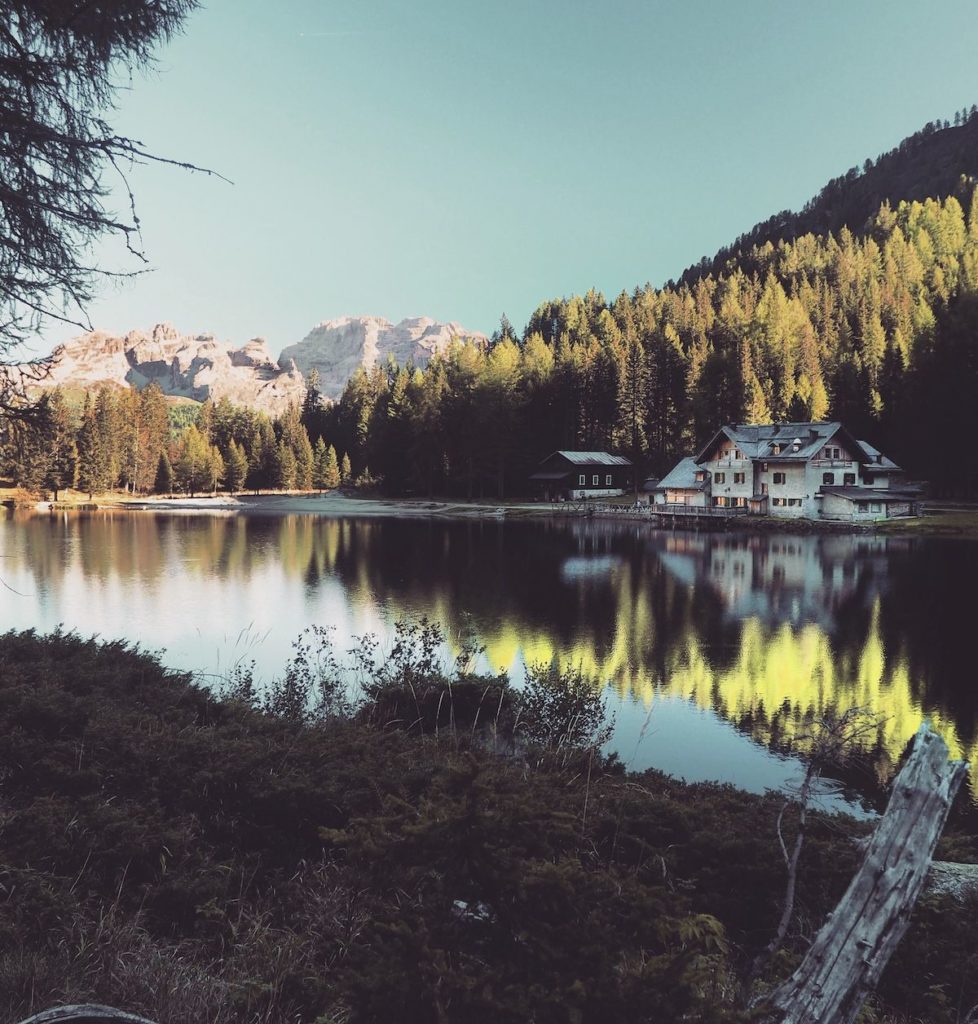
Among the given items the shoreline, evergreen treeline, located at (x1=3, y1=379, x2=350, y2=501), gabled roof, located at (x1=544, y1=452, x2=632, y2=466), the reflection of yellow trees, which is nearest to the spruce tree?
evergreen treeline, located at (x1=3, y1=379, x2=350, y2=501)

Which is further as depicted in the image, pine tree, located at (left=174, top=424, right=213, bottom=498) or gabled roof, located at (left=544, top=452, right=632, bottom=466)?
pine tree, located at (left=174, top=424, right=213, bottom=498)

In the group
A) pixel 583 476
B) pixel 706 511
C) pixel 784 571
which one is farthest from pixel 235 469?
pixel 784 571

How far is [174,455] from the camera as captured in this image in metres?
113

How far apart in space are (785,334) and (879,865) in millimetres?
96143

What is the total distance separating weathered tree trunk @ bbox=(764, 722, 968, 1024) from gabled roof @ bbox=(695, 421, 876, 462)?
6567 cm

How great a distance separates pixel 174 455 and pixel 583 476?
224 feet

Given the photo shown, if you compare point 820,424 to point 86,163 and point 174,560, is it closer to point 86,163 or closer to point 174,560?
point 174,560

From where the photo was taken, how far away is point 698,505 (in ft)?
233

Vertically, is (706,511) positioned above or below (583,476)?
below

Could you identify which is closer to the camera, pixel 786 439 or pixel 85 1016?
pixel 85 1016

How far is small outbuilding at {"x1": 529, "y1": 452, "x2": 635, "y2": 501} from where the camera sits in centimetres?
8812

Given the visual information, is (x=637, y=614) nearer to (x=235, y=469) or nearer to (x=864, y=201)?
(x=235, y=469)

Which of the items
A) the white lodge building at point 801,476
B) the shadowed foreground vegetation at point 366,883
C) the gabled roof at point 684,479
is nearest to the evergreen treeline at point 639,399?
the white lodge building at point 801,476

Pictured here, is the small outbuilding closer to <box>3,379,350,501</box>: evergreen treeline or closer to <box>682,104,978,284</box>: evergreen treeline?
<box>3,379,350,501</box>: evergreen treeline
